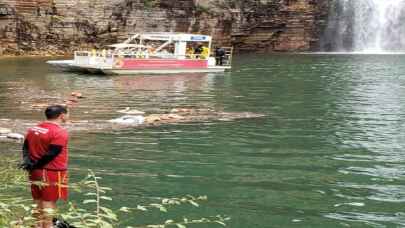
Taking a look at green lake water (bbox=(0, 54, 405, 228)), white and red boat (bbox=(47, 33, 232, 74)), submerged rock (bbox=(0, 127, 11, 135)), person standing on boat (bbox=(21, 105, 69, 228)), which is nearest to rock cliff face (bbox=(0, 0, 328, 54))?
white and red boat (bbox=(47, 33, 232, 74))

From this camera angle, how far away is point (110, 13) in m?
56.6

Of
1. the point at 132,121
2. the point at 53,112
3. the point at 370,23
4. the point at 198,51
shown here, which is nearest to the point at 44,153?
the point at 53,112

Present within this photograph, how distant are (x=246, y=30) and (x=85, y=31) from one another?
1704 cm

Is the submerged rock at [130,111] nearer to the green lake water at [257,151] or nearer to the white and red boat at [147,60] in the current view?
the green lake water at [257,151]

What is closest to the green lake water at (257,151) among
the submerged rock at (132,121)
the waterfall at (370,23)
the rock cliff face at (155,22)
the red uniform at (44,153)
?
the submerged rock at (132,121)

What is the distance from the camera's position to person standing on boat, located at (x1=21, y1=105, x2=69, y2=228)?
756 centimetres

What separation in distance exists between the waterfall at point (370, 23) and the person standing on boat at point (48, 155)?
63.8 meters

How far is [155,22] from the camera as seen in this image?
2314 inches

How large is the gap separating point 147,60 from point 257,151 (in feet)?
80.6

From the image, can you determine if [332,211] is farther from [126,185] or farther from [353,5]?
[353,5]

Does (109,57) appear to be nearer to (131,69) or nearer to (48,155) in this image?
(131,69)

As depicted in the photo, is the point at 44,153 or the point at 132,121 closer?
the point at 44,153

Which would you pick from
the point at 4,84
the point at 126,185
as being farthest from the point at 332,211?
the point at 4,84

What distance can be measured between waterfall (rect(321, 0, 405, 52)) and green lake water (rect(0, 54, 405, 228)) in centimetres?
3830
